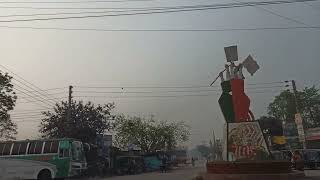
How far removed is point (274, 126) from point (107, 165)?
Answer: 3712 cm

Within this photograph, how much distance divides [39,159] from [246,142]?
1510cm

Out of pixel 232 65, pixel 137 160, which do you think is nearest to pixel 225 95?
pixel 232 65

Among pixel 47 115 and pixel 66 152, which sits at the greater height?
pixel 47 115

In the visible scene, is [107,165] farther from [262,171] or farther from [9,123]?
[262,171]

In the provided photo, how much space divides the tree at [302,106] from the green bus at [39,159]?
48.6 metres

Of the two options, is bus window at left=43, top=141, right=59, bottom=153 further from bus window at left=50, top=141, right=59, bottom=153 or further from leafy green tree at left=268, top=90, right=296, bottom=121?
leafy green tree at left=268, top=90, right=296, bottom=121

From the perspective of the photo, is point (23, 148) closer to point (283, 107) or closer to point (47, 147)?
point (47, 147)

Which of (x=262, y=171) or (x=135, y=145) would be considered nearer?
(x=262, y=171)

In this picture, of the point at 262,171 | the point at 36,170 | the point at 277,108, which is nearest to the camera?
the point at 262,171

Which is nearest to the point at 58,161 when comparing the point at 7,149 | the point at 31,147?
the point at 31,147

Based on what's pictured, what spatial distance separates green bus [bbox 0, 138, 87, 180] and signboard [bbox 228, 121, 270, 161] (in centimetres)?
1305

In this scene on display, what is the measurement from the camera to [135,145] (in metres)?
69.2

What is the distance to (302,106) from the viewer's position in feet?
244

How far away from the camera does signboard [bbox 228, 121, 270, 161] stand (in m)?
22.2
